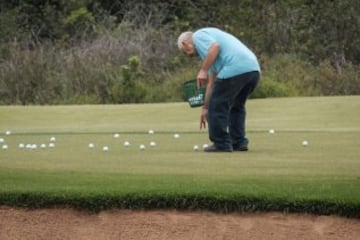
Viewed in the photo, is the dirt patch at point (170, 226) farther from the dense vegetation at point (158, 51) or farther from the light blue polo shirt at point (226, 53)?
the dense vegetation at point (158, 51)

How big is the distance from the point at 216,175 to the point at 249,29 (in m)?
21.6

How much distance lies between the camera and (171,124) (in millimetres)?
18484

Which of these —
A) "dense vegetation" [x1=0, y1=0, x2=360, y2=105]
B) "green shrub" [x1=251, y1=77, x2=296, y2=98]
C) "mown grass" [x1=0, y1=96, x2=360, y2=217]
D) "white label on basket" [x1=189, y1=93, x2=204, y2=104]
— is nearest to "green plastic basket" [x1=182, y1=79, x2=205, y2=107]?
"white label on basket" [x1=189, y1=93, x2=204, y2=104]

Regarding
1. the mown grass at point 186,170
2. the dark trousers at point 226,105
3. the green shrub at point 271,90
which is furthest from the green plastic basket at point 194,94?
the green shrub at point 271,90

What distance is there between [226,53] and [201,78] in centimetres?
41

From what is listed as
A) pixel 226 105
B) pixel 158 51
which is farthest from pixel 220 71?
pixel 158 51

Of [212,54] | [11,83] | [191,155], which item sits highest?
[212,54]

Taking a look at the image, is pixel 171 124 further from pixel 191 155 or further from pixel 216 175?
pixel 216 175

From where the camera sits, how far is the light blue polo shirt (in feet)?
40.0

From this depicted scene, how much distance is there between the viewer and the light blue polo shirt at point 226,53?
12.2 m

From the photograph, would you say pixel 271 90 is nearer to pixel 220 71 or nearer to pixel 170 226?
pixel 220 71

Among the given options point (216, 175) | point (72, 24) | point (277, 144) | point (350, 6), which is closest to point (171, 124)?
point (277, 144)

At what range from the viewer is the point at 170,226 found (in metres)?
8.22

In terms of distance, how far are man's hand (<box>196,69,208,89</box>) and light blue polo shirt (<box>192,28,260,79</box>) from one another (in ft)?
0.54
